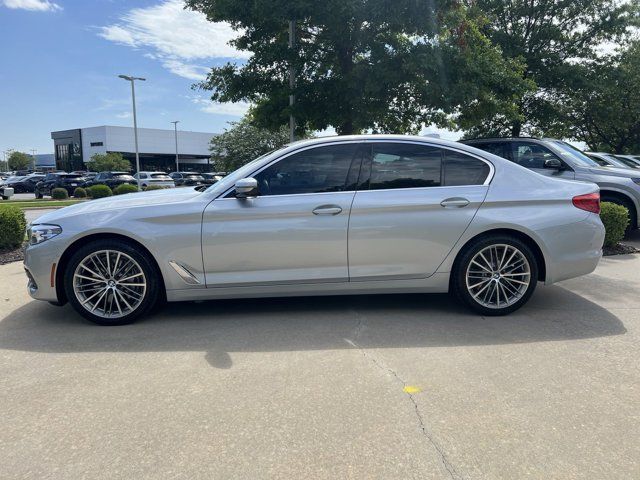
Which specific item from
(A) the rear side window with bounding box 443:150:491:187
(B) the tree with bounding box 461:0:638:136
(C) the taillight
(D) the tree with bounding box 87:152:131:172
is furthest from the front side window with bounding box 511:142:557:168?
(D) the tree with bounding box 87:152:131:172

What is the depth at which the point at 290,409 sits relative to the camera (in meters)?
2.92

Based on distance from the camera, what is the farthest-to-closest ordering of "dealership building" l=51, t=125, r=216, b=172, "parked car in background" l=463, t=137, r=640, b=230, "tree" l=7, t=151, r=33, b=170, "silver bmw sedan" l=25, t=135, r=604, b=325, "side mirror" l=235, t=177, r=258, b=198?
"tree" l=7, t=151, r=33, b=170 < "dealership building" l=51, t=125, r=216, b=172 < "parked car in background" l=463, t=137, r=640, b=230 < "silver bmw sedan" l=25, t=135, r=604, b=325 < "side mirror" l=235, t=177, r=258, b=198

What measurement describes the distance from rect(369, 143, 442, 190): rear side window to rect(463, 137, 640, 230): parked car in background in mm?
4869

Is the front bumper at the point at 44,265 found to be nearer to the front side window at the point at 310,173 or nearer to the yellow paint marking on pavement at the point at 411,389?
the front side window at the point at 310,173

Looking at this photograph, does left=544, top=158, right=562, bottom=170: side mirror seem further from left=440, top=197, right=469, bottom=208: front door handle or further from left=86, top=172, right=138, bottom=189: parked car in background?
left=86, top=172, right=138, bottom=189: parked car in background

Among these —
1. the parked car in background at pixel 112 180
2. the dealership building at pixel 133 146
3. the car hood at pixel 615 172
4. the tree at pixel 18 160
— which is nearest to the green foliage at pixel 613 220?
the car hood at pixel 615 172

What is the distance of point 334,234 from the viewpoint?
14.2ft

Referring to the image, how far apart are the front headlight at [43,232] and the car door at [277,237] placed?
130 centimetres

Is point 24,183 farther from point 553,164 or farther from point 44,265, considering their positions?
point 553,164

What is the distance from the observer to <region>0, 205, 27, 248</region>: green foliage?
7480 millimetres

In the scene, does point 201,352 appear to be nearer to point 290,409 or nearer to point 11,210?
point 290,409

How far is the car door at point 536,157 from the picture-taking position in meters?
8.65

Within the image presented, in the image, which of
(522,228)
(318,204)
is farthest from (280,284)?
(522,228)

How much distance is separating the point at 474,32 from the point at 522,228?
9.04 m
